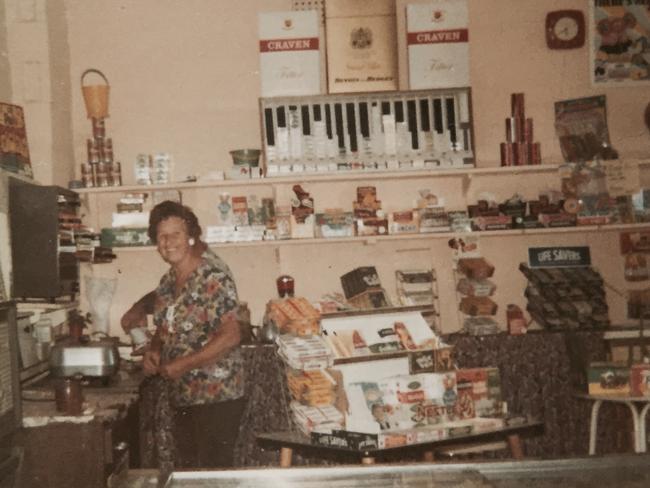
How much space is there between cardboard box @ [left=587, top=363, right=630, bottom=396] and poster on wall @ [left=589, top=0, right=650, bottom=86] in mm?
2122

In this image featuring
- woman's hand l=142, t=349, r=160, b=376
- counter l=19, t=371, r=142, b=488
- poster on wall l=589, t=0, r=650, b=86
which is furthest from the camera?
poster on wall l=589, t=0, r=650, b=86

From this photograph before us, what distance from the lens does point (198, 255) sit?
336 cm

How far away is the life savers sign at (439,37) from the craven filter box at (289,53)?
0.63m

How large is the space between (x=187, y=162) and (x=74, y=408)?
2498mm

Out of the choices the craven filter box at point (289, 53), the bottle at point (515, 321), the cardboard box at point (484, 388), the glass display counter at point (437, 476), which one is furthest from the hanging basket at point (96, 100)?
the glass display counter at point (437, 476)

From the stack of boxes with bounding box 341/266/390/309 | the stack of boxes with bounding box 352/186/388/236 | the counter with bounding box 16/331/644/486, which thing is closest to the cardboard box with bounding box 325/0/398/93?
the stack of boxes with bounding box 352/186/388/236

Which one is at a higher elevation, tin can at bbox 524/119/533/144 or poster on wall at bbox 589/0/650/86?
poster on wall at bbox 589/0/650/86

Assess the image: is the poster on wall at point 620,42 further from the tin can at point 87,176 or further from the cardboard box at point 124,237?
the tin can at point 87,176

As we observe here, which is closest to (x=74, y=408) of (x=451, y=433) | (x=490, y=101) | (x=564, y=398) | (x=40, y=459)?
(x=40, y=459)

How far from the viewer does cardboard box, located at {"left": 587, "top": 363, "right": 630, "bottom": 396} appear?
337cm

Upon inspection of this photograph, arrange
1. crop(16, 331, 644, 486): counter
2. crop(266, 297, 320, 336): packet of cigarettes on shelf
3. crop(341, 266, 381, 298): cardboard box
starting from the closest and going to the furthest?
crop(266, 297, 320, 336): packet of cigarettes on shelf < crop(341, 266, 381, 298): cardboard box < crop(16, 331, 644, 486): counter

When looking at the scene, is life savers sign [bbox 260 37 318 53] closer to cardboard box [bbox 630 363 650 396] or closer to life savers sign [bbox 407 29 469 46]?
life savers sign [bbox 407 29 469 46]

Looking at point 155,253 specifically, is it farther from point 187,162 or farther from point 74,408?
point 74,408

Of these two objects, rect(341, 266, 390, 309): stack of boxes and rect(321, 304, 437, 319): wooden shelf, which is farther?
rect(341, 266, 390, 309): stack of boxes
